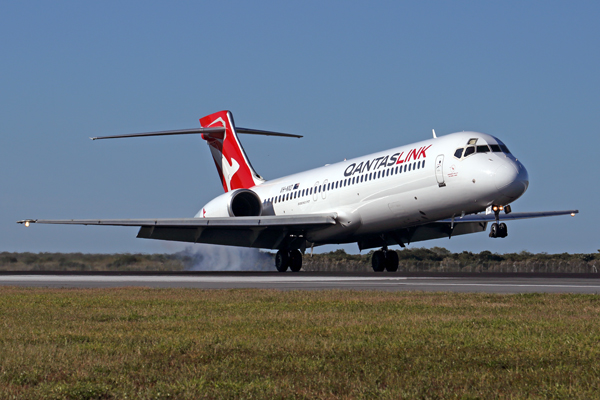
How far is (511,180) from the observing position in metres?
24.3

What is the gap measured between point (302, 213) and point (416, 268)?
42.1 ft

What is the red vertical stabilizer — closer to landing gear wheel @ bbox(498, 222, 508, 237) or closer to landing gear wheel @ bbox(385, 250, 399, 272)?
landing gear wheel @ bbox(385, 250, 399, 272)

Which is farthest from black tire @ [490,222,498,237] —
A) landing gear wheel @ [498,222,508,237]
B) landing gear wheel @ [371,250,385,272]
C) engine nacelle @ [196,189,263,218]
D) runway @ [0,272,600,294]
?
engine nacelle @ [196,189,263,218]

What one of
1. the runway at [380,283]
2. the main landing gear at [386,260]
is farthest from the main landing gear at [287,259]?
the runway at [380,283]

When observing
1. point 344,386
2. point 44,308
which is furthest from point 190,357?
point 44,308

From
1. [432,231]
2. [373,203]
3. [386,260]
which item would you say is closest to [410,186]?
[373,203]

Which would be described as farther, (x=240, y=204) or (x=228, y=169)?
(x=228, y=169)

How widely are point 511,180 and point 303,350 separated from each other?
1855cm

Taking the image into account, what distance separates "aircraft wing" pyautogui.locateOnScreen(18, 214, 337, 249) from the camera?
3139 cm

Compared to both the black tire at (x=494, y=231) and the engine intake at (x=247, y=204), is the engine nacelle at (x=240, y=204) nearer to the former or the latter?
the engine intake at (x=247, y=204)

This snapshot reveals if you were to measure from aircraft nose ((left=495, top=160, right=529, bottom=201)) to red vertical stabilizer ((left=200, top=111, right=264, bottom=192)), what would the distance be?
1816cm

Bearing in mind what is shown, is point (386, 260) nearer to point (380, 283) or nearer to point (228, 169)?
point (380, 283)

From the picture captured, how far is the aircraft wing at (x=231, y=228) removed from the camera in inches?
1236

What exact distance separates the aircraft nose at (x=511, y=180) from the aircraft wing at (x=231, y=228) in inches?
326
